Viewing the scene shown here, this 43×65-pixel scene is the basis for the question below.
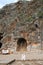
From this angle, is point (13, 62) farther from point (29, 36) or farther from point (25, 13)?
point (25, 13)

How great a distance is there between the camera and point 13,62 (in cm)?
1878

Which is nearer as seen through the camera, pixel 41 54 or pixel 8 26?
pixel 41 54

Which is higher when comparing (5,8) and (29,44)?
(5,8)

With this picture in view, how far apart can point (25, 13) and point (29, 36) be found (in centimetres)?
933

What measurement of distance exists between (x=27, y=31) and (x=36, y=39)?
1880mm

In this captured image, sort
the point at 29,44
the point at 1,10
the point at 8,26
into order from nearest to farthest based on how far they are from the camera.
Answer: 1. the point at 29,44
2. the point at 8,26
3. the point at 1,10

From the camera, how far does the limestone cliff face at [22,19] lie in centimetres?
2597

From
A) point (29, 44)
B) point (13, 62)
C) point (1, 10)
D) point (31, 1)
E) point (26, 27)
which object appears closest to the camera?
point (13, 62)

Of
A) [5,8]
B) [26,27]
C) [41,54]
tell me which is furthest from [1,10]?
[41,54]

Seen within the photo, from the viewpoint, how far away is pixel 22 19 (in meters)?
31.5

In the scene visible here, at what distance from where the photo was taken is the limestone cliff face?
26.0 metres

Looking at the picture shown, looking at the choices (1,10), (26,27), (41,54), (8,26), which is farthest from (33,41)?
(1,10)

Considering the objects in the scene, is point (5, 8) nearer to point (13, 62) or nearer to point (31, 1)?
point (31, 1)

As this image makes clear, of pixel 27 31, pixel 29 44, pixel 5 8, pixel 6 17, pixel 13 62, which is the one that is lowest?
pixel 13 62
